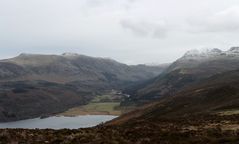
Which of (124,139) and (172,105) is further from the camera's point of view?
(172,105)

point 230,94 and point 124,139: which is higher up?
point 230,94

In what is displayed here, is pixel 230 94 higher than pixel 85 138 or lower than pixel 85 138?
higher

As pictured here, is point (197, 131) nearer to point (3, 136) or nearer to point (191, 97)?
point (3, 136)

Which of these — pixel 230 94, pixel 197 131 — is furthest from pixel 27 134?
pixel 230 94

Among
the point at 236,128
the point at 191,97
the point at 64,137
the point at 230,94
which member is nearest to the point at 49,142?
the point at 64,137

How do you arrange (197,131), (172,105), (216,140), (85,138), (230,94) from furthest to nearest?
(172,105), (230,94), (197,131), (85,138), (216,140)

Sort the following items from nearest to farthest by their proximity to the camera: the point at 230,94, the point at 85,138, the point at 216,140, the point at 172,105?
1. the point at 216,140
2. the point at 85,138
3. the point at 230,94
4. the point at 172,105

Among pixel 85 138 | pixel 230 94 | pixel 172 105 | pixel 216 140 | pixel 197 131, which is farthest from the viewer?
pixel 172 105

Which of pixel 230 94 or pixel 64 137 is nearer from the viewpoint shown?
pixel 64 137

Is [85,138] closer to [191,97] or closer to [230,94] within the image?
[230,94]
